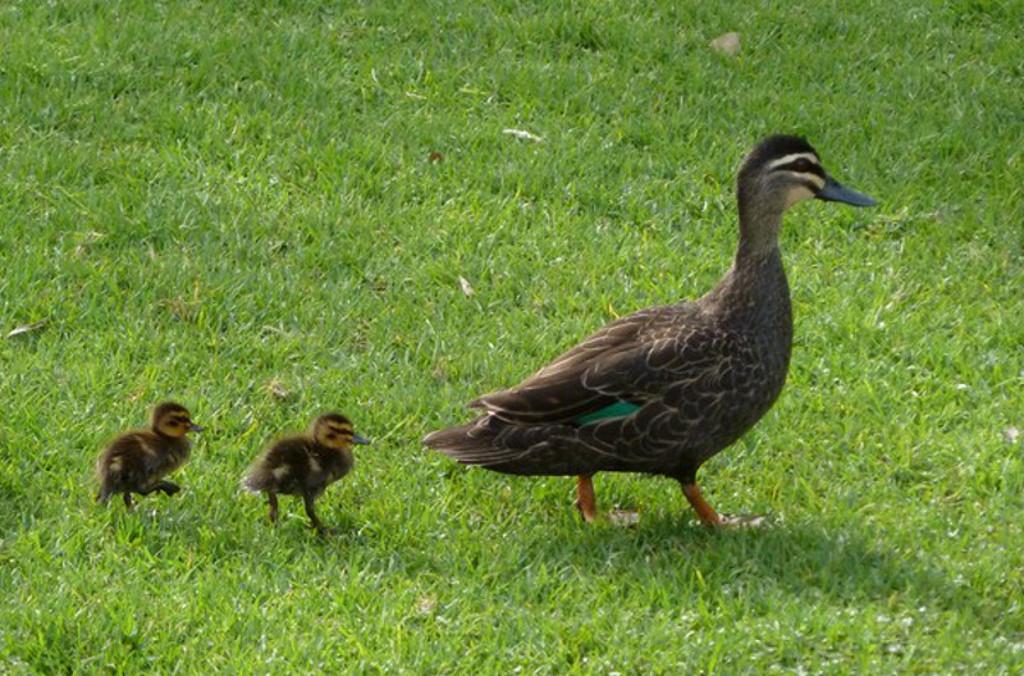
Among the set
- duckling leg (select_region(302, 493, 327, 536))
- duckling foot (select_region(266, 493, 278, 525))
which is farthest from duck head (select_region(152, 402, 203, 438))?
duckling leg (select_region(302, 493, 327, 536))

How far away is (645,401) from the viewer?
21.8 feet

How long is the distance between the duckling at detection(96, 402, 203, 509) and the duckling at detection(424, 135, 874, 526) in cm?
90

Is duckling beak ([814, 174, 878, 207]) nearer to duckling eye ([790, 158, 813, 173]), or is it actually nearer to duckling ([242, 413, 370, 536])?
duckling eye ([790, 158, 813, 173])

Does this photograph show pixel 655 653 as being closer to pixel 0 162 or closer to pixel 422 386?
pixel 422 386

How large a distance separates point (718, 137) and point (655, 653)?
4.25 m

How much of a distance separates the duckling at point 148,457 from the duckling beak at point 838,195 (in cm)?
259

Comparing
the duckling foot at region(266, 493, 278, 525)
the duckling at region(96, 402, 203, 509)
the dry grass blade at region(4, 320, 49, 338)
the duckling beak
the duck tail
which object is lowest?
the dry grass blade at region(4, 320, 49, 338)

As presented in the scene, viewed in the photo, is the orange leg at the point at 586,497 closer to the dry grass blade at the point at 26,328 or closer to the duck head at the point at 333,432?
the duck head at the point at 333,432

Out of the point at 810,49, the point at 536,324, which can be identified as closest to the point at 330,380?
the point at 536,324

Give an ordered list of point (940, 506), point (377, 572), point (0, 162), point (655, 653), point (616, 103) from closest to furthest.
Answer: point (655, 653) → point (377, 572) → point (940, 506) → point (0, 162) → point (616, 103)

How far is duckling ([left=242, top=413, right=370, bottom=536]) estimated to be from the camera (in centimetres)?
641

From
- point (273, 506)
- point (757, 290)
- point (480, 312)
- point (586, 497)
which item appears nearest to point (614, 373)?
point (586, 497)

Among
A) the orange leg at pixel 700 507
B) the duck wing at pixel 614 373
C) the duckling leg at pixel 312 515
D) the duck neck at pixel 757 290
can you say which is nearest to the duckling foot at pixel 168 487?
the duckling leg at pixel 312 515

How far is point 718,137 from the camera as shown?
31.3ft
